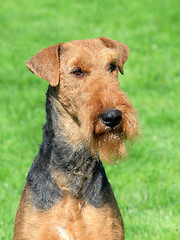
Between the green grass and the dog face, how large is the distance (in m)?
0.41

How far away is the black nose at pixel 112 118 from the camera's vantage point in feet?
12.8

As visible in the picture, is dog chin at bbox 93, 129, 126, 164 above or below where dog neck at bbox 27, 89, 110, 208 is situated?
above

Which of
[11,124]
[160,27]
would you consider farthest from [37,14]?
[11,124]

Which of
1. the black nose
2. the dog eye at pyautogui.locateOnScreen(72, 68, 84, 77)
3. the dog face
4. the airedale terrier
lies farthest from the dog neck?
the black nose

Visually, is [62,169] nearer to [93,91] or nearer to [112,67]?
[93,91]

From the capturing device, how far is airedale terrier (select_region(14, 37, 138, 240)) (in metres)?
4.11

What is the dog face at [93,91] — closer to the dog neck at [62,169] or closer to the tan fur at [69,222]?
the dog neck at [62,169]

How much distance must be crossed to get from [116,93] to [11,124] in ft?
20.6

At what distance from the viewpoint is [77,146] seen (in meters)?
4.65

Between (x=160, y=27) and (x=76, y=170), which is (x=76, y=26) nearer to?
(x=160, y=27)

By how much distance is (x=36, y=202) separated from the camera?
434cm

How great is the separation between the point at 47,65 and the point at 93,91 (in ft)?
2.24

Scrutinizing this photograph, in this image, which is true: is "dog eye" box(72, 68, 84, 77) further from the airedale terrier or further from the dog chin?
the dog chin

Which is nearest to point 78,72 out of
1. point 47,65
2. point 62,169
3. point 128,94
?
point 47,65
